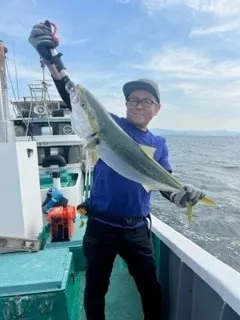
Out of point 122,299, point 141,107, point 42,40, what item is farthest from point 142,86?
point 122,299

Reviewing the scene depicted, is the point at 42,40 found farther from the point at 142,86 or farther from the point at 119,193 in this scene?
the point at 119,193

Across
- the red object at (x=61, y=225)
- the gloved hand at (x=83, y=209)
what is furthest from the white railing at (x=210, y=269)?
the red object at (x=61, y=225)

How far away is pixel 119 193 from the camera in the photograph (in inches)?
100

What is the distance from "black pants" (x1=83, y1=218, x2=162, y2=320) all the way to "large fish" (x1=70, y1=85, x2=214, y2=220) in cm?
60

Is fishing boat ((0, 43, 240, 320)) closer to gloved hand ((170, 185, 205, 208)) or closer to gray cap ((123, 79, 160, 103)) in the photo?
gloved hand ((170, 185, 205, 208))

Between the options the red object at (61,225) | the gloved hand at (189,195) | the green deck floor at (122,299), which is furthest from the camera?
the red object at (61,225)

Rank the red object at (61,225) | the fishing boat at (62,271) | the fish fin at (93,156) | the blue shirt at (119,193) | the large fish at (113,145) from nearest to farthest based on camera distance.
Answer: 1. the large fish at (113,145)
2. the fish fin at (93,156)
3. the fishing boat at (62,271)
4. the blue shirt at (119,193)
5. the red object at (61,225)

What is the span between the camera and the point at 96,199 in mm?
2646

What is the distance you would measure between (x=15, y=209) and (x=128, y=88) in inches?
67.1

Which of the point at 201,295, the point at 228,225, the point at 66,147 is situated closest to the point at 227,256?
the point at 228,225

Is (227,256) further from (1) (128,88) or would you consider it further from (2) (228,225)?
(1) (128,88)

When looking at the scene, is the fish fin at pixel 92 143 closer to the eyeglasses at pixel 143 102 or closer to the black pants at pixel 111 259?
the eyeglasses at pixel 143 102

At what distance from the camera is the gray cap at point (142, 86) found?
2578 mm

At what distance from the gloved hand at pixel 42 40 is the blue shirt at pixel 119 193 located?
843mm
